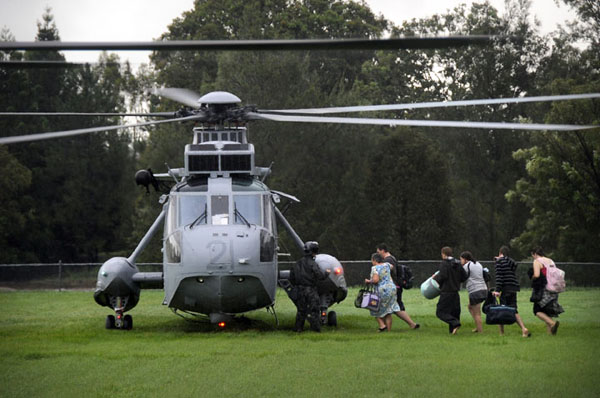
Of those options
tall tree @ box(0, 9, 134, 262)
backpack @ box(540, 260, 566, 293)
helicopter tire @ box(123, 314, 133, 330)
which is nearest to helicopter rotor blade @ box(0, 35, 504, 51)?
backpack @ box(540, 260, 566, 293)

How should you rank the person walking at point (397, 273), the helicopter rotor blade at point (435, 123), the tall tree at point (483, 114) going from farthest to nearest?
the tall tree at point (483, 114) < the person walking at point (397, 273) < the helicopter rotor blade at point (435, 123)

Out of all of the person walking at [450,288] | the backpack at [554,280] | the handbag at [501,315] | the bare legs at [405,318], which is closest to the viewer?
the handbag at [501,315]

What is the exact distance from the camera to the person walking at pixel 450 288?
755 inches

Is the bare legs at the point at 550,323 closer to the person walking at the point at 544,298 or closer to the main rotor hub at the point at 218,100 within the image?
the person walking at the point at 544,298

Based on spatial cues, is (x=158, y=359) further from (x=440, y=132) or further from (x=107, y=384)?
(x=440, y=132)

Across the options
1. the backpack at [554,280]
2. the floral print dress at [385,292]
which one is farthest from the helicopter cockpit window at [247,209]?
the backpack at [554,280]

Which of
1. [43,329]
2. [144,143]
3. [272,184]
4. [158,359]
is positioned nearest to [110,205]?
[144,143]

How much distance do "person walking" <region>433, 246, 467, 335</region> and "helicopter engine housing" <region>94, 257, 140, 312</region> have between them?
20.3 feet

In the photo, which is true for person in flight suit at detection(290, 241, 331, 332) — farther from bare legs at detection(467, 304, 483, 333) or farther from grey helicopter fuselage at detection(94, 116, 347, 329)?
bare legs at detection(467, 304, 483, 333)

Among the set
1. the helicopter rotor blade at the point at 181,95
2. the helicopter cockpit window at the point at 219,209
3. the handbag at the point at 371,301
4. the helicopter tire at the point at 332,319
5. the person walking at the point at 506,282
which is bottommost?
the helicopter tire at the point at 332,319

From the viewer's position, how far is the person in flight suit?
1991cm

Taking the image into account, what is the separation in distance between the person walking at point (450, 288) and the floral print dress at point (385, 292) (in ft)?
2.96

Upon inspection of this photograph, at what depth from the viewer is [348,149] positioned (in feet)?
167

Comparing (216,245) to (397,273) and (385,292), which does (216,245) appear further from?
(397,273)
